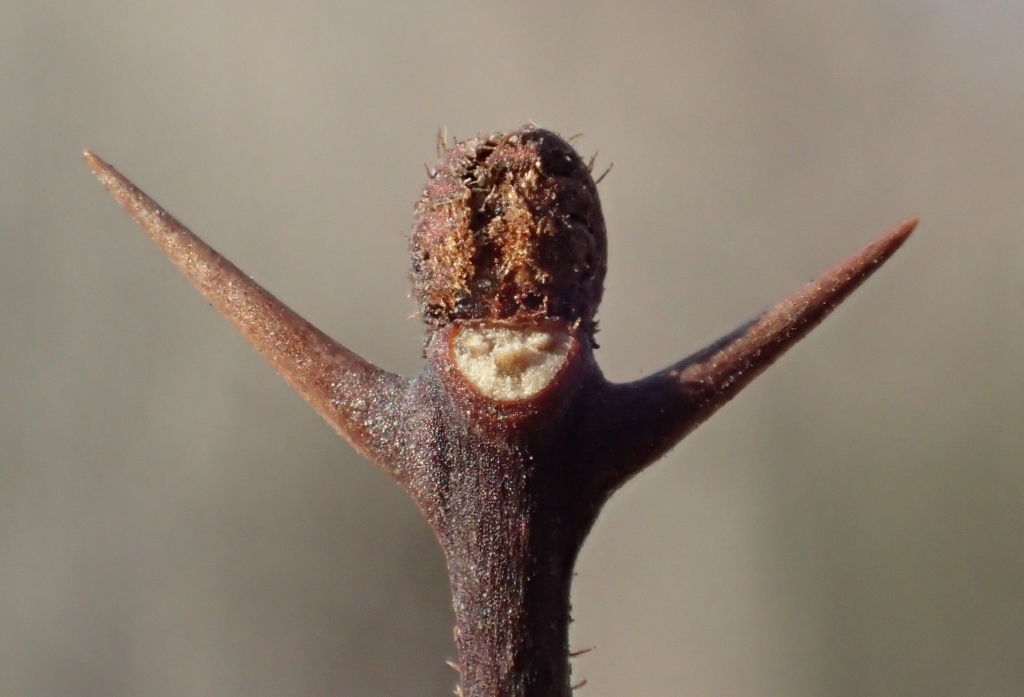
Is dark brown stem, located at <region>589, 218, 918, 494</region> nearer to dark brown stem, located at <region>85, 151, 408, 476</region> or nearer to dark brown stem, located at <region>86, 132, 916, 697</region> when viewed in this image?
dark brown stem, located at <region>86, 132, 916, 697</region>

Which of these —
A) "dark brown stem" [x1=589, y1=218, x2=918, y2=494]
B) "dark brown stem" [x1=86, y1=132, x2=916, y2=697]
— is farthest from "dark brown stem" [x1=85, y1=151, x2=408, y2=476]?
"dark brown stem" [x1=589, y1=218, x2=918, y2=494]

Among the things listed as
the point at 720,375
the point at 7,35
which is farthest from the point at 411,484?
the point at 7,35

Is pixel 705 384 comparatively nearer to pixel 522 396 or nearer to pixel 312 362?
pixel 522 396

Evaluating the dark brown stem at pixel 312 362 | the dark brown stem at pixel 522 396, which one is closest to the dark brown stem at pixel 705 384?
the dark brown stem at pixel 522 396

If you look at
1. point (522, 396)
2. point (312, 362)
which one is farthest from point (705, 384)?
point (312, 362)

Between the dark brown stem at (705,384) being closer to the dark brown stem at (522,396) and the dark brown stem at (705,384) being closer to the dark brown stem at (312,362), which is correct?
the dark brown stem at (522,396)

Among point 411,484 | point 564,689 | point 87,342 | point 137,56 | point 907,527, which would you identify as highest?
point 137,56

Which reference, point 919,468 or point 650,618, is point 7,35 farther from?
point 919,468

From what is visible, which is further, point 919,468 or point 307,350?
point 919,468

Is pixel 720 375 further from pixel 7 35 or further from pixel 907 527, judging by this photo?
pixel 7 35

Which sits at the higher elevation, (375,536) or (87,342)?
(87,342)
